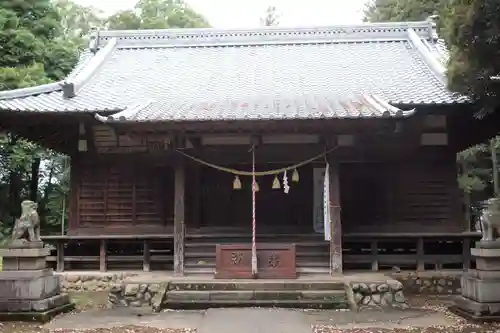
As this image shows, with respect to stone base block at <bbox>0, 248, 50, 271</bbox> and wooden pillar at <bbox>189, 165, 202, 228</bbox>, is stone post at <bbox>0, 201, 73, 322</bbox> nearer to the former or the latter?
stone base block at <bbox>0, 248, 50, 271</bbox>

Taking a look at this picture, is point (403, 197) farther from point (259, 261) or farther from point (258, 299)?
point (258, 299)

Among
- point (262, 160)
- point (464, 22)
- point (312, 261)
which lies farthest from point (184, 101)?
point (464, 22)

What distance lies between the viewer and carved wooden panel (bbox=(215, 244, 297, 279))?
10781 mm

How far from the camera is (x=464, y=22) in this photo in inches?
314

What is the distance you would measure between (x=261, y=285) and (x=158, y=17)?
2910cm

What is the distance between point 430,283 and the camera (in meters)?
11.8

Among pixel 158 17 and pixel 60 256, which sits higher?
pixel 158 17

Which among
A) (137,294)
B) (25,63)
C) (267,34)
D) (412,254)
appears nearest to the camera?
(137,294)

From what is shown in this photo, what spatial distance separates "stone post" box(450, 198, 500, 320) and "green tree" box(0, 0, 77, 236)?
48.5ft

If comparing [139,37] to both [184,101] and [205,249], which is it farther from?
[205,249]

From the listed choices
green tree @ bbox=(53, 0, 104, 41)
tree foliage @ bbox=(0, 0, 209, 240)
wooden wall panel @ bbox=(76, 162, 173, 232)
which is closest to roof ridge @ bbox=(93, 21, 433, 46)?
tree foliage @ bbox=(0, 0, 209, 240)

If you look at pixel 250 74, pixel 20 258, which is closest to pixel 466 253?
pixel 250 74

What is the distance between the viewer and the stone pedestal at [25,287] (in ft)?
29.1

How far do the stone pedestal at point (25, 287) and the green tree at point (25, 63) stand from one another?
9.84 meters
